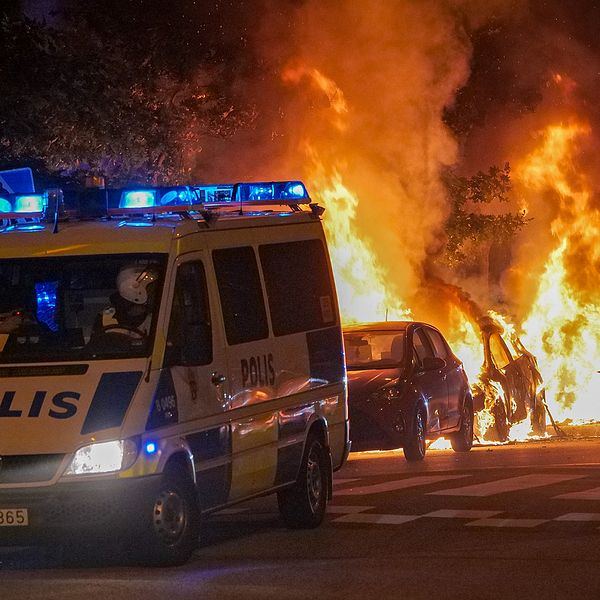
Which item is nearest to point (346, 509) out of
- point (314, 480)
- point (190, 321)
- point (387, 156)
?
point (314, 480)

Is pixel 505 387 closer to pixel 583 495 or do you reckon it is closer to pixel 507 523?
pixel 583 495

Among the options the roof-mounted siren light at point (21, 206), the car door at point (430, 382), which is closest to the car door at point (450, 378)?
the car door at point (430, 382)

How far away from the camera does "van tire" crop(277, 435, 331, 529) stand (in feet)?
41.3

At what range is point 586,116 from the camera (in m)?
37.9

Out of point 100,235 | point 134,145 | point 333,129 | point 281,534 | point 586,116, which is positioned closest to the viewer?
point 100,235

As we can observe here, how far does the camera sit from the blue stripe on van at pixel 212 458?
1095 cm

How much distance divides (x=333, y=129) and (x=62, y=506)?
2051cm

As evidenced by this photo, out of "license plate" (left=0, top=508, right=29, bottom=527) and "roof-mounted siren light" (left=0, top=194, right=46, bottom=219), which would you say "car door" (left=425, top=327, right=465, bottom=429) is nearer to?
"roof-mounted siren light" (left=0, top=194, right=46, bottom=219)

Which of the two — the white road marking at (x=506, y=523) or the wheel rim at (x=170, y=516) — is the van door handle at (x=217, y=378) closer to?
the wheel rim at (x=170, y=516)

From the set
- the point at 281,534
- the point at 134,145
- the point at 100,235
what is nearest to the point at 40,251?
the point at 100,235

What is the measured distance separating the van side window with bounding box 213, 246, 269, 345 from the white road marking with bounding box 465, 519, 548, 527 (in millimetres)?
2022

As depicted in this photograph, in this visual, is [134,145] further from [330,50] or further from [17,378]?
[17,378]

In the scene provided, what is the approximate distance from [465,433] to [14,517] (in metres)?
11.6

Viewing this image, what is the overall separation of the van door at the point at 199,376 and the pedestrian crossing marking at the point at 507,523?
6.66 ft
